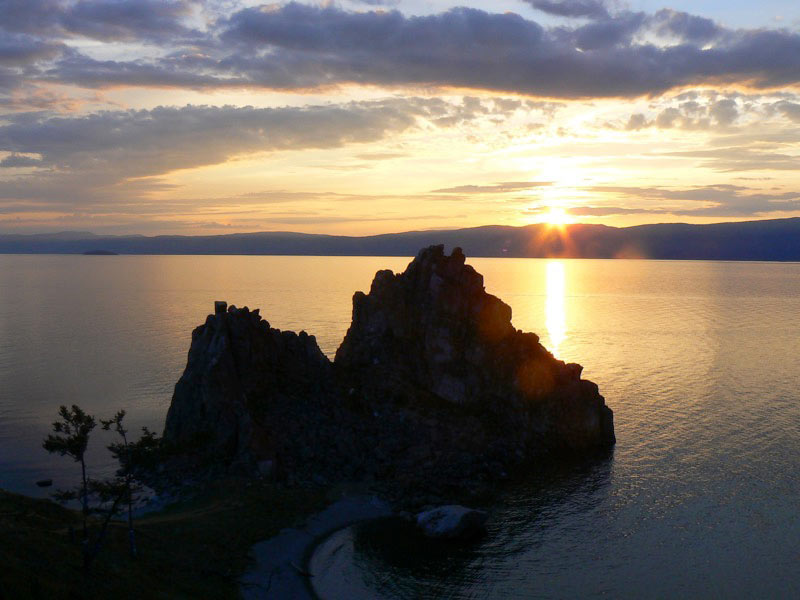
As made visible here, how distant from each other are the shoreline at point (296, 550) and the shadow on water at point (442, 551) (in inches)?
42.3

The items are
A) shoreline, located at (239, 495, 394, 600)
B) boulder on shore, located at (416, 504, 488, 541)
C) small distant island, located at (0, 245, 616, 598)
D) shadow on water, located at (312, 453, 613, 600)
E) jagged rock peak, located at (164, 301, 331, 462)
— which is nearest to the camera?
shoreline, located at (239, 495, 394, 600)

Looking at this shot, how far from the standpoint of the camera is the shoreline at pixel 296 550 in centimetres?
4959

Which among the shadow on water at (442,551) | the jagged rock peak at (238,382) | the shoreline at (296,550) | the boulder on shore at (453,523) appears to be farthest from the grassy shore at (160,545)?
the boulder on shore at (453,523)

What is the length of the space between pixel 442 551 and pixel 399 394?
2823 cm

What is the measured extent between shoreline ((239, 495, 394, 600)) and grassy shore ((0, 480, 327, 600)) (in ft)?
2.94

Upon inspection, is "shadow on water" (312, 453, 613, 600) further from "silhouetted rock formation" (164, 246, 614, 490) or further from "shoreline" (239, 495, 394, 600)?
"silhouetted rock formation" (164, 246, 614, 490)

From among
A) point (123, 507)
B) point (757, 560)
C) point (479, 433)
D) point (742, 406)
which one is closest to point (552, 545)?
point (757, 560)

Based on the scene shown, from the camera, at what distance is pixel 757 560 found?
52438 mm

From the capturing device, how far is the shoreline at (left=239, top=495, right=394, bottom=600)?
49594 millimetres

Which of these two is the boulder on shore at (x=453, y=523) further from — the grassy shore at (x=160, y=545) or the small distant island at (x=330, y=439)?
the grassy shore at (x=160, y=545)

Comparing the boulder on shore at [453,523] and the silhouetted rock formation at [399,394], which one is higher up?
the silhouetted rock formation at [399,394]

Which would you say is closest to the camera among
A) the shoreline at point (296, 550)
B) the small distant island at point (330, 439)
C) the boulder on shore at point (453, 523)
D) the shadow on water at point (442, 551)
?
the shoreline at point (296, 550)

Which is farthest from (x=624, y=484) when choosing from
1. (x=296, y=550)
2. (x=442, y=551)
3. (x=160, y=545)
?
(x=160, y=545)

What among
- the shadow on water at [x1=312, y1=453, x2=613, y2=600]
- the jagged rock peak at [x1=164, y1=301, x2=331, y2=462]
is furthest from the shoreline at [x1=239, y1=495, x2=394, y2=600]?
the jagged rock peak at [x1=164, y1=301, x2=331, y2=462]
